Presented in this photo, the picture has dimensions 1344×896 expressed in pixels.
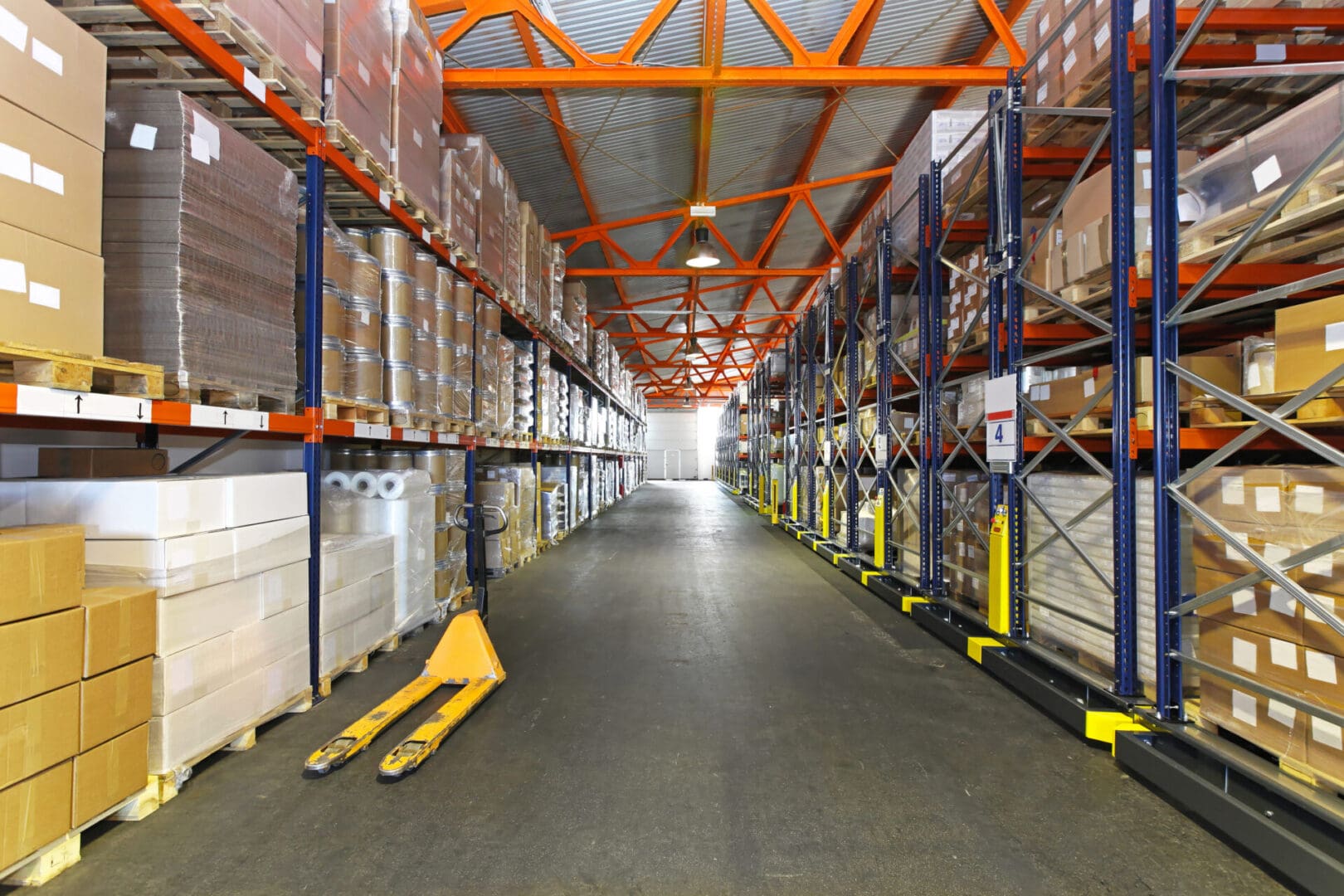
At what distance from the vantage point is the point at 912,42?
A: 23.2 ft

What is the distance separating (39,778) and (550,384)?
25.6ft

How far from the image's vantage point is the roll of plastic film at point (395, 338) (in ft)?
14.1

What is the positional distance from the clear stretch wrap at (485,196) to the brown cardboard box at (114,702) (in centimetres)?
406

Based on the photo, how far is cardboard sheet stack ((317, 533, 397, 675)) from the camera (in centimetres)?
345

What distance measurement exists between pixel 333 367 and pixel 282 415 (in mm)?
619

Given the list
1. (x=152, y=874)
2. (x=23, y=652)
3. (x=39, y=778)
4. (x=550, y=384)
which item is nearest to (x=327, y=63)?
(x=23, y=652)

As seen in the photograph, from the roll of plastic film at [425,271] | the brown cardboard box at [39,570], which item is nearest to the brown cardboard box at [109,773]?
the brown cardboard box at [39,570]

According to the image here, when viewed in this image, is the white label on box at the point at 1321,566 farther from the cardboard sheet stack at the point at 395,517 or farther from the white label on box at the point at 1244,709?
the cardboard sheet stack at the point at 395,517

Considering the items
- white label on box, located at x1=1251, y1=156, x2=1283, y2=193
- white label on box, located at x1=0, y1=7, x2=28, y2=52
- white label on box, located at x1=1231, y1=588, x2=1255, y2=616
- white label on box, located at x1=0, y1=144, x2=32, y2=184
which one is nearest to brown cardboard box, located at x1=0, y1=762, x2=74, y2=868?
white label on box, located at x1=0, y1=144, x2=32, y2=184

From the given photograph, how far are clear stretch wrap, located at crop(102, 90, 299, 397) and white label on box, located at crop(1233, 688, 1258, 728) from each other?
4.41 m

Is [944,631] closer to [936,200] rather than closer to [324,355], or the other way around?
[936,200]

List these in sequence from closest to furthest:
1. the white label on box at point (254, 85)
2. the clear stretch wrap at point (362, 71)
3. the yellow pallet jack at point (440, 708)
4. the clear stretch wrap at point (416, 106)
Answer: the yellow pallet jack at point (440, 708) < the white label on box at point (254, 85) < the clear stretch wrap at point (362, 71) < the clear stretch wrap at point (416, 106)

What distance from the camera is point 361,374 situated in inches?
152

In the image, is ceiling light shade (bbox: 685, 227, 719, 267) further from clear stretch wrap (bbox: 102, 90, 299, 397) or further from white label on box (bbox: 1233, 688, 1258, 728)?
white label on box (bbox: 1233, 688, 1258, 728)
